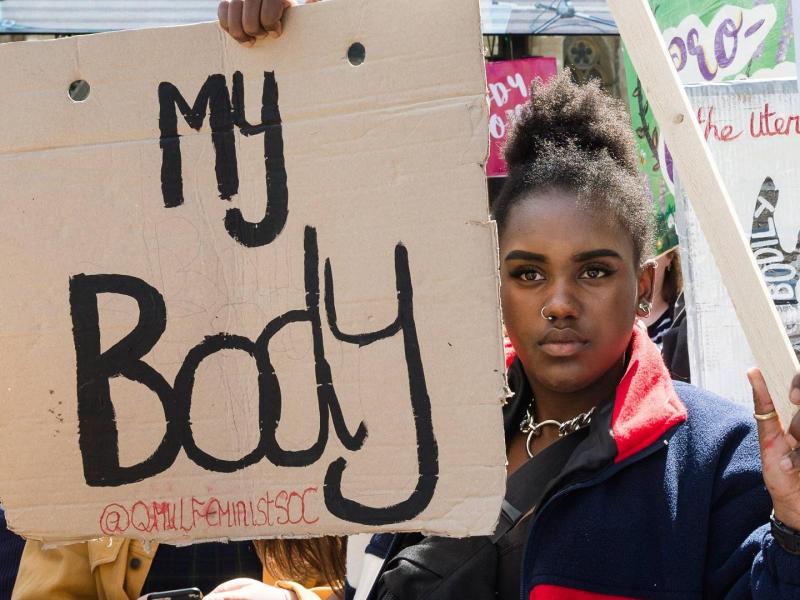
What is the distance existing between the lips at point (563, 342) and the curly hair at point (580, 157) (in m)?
0.20

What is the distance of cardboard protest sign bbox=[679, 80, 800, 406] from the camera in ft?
7.75

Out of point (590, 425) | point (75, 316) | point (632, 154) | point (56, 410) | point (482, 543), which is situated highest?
point (632, 154)

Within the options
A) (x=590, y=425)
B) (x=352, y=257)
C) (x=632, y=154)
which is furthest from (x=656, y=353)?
(x=352, y=257)

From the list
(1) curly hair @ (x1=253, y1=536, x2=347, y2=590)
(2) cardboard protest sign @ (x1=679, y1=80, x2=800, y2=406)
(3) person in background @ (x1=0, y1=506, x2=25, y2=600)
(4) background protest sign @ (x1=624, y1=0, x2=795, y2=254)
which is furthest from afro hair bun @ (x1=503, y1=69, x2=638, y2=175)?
(3) person in background @ (x1=0, y1=506, x2=25, y2=600)

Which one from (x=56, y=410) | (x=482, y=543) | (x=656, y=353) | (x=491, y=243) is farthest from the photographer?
(x=656, y=353)

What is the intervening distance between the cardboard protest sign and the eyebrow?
92 cm

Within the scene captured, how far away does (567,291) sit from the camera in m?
1.51

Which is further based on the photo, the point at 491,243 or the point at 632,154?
the point at 632,154

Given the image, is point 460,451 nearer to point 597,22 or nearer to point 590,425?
point 590,425

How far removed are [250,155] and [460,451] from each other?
0.48 metres

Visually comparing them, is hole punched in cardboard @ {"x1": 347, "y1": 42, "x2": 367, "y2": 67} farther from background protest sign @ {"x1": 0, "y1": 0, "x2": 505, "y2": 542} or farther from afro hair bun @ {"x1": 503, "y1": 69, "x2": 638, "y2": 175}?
afro hair bun @ {"x1": 503, "y1": 69, "x2": 638, "y2": 175}

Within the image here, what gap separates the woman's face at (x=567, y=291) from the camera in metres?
1.51

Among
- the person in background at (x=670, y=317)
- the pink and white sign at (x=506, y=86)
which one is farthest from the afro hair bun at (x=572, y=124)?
the pink and white sign at (x=506, y=86)

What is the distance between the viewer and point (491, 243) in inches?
49.2
